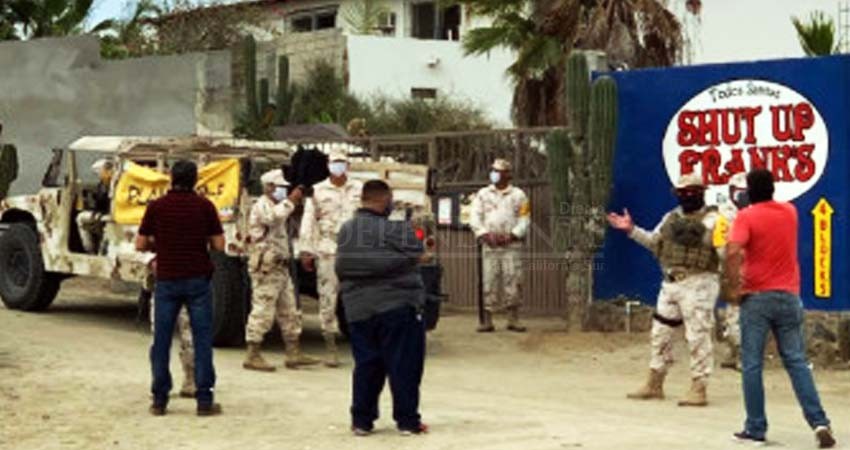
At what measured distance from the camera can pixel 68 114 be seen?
981 inches

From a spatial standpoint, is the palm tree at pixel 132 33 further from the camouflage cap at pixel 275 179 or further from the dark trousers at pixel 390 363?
the dark trousers at pixel 390 363

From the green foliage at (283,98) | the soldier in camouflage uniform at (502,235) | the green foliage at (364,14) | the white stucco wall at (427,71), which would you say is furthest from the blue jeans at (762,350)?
the green foliage at (364,14)

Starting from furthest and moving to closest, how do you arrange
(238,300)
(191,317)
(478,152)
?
1. (478,152)
2. (238,300)
3. (191,317)

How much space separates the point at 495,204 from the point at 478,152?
142 centimetres

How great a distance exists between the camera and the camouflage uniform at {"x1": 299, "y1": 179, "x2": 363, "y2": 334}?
42.9 feet

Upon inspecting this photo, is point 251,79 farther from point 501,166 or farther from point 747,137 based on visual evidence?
point 747,137

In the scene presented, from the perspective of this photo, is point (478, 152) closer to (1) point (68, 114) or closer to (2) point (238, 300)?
(2) point (238, 300)

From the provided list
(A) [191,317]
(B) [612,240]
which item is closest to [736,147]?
(B) [612,240]

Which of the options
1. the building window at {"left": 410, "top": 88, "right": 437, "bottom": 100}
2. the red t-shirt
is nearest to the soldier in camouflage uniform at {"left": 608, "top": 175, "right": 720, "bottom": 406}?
the red t-shirt

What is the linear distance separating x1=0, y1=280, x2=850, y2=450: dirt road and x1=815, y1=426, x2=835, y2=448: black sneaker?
0.30 m

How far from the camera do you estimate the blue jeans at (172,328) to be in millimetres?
10594

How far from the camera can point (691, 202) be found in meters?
11.1

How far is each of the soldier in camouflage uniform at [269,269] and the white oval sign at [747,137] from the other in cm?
424

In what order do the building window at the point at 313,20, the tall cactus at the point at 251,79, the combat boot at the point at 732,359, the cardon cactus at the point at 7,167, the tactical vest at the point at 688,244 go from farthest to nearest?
the building window at the point at 313,20 → the tall cactus at the point at 251,79 → the cardon cactus at the point at 7,167 → the combat boot at the point at 732,359 → the tactical vest at the point at 688,244
